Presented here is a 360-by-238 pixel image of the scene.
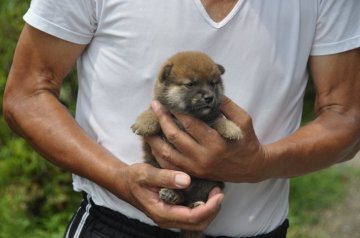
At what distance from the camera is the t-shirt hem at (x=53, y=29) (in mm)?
2309

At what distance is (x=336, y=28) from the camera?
7.87ft

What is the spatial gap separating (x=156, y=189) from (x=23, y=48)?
0.62 meters

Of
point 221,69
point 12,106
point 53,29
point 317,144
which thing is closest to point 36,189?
point 12,106

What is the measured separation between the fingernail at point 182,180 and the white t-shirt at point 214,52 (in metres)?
0.30

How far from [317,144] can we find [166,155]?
0.54 metres

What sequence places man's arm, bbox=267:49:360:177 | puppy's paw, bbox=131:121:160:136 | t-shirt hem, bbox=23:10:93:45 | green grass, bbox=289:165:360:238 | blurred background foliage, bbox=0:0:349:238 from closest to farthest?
puppy's paw, bbox=131:121:160:136 < t-shirt hem, bbox=23:10:93:45 < man's arm, bbox=267:49:360:177 < blurred background foliage, bbox=0:0:349:238 < green grass, bbox=289:165:360:238

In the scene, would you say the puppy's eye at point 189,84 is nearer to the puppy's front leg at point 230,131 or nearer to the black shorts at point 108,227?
the puppy's front leg at point 230,131

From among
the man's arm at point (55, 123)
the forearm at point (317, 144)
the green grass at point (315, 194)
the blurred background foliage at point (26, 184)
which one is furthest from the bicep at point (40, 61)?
the green grass at point (315, 194)

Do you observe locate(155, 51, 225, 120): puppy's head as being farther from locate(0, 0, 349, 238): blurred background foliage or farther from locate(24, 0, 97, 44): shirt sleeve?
locate(0, 0, 349, 238): blurred background foliage

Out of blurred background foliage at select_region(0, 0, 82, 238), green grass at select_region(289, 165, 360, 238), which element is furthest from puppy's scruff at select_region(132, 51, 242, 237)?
green grass at select_region(289, 165, 360, 238)

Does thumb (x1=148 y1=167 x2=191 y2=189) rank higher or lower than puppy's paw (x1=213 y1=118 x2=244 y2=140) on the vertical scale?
lower

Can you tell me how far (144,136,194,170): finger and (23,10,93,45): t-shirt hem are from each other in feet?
1.24

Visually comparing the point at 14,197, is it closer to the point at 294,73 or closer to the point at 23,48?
the point at 23,48

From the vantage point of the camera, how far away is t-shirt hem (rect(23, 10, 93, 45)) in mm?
2309
